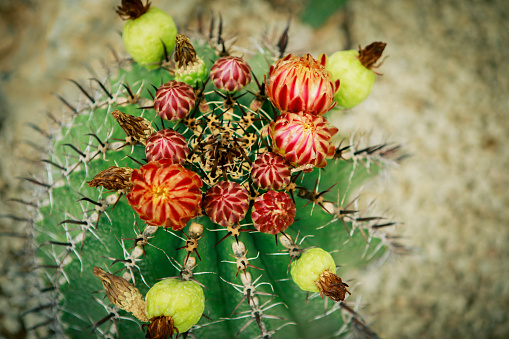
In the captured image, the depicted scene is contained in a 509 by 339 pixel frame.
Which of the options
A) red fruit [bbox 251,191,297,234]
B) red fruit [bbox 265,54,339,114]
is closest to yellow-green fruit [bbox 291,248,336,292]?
red fruit [bbox 251,191,297,234]

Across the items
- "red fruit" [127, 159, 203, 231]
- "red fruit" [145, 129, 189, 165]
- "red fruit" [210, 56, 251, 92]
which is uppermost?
"red fruit" [210, 56, 251, 92]

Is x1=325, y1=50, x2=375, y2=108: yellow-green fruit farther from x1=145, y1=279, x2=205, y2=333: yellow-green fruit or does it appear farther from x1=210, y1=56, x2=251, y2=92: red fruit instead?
x1=145, y1=279, x2=205, y2=333: yellow-green fruit

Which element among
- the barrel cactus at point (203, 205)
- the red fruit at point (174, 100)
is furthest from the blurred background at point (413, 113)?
the red fruit at point (174, 100)

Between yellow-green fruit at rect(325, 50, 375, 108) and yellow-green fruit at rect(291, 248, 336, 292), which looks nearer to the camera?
yellow-green fruit at rect(291, 248, 336, 292)

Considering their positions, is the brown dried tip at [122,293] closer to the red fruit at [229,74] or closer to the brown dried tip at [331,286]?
the brown dried tip at [331,286]

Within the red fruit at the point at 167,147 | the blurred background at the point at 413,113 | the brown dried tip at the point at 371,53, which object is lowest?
the blurred background at the point at 413,113

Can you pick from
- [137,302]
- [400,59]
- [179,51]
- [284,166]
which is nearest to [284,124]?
[284,166]

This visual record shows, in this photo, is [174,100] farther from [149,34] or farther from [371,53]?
[371,53]
